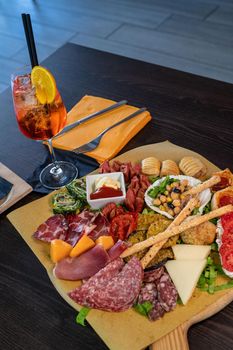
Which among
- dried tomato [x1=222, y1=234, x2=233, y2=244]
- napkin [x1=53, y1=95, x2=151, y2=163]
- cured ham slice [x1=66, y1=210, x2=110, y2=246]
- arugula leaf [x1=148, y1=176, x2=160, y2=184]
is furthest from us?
napkin [x1=53, y1=95, x2=151, y2=163]

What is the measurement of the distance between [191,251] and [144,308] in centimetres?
19

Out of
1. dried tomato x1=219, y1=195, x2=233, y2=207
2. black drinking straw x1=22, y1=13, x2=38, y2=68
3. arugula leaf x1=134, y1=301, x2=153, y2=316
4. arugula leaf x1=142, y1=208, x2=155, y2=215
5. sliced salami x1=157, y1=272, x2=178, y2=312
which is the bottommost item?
arugula leaf x1=134, y1=301, x2=153, y2=316

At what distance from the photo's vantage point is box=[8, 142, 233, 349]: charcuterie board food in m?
0.97

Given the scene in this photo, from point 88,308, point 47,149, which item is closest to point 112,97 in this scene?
point 47,149

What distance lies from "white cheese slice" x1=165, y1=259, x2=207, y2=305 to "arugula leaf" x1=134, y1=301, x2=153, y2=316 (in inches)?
3.1

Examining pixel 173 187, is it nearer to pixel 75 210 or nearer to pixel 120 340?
pixel 75 210

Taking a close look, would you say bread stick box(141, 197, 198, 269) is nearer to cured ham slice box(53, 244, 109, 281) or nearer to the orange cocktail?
cured ham slice box(53, 244, 109, 281)

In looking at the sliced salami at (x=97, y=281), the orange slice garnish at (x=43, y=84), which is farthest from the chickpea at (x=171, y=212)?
the orange slice garnish at (x=43, y=84)

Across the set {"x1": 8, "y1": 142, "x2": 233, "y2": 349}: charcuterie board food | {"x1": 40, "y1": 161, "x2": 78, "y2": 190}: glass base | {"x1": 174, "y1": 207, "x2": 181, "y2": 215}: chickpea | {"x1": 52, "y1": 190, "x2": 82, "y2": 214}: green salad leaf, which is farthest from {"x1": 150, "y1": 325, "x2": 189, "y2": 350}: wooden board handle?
{"x1": 40, "y1": 161, "x2": 78, "y2": 190}: glass base

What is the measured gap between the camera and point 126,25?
3672mm

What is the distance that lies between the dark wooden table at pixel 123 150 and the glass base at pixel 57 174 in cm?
5

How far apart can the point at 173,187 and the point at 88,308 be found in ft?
1.36

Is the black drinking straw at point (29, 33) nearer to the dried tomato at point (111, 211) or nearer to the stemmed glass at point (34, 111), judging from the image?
the stemmed glass at point (34, 111)

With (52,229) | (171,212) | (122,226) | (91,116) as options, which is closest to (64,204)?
(52,229)
